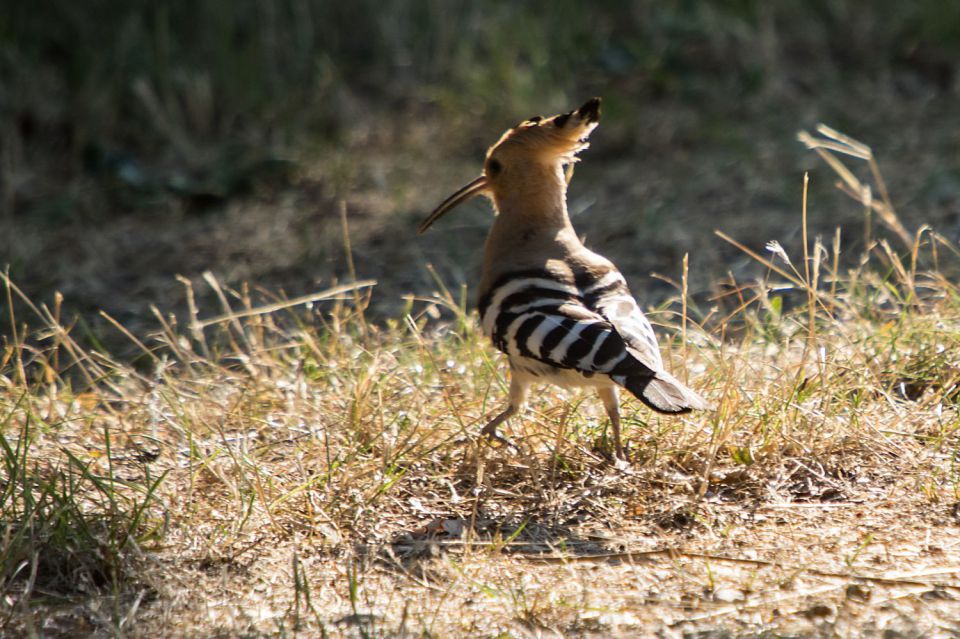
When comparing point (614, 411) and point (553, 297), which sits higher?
point (553, 297)

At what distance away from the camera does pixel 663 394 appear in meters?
2.77

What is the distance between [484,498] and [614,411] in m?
0.39

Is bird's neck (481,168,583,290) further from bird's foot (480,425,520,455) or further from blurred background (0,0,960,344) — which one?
blurred background (0,0,960,344)

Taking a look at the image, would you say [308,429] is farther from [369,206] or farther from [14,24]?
[14,24]

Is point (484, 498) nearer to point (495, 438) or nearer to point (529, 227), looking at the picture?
point (495, 438)

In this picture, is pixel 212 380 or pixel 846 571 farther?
pixel 212 380

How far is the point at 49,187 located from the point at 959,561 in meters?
4.94

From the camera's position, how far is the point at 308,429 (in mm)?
3383

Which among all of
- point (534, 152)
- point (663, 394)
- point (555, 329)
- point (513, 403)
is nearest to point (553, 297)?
point (555, 329)

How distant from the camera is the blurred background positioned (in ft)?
17.5

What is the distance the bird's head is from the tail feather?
35.9 inches

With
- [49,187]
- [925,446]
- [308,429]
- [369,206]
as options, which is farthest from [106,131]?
[925,446]

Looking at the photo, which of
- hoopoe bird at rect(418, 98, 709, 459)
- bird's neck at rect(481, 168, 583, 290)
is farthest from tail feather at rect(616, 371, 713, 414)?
bird's neck at rect(481, 168, 583, 290)

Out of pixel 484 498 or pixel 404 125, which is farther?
pixel 404 125
